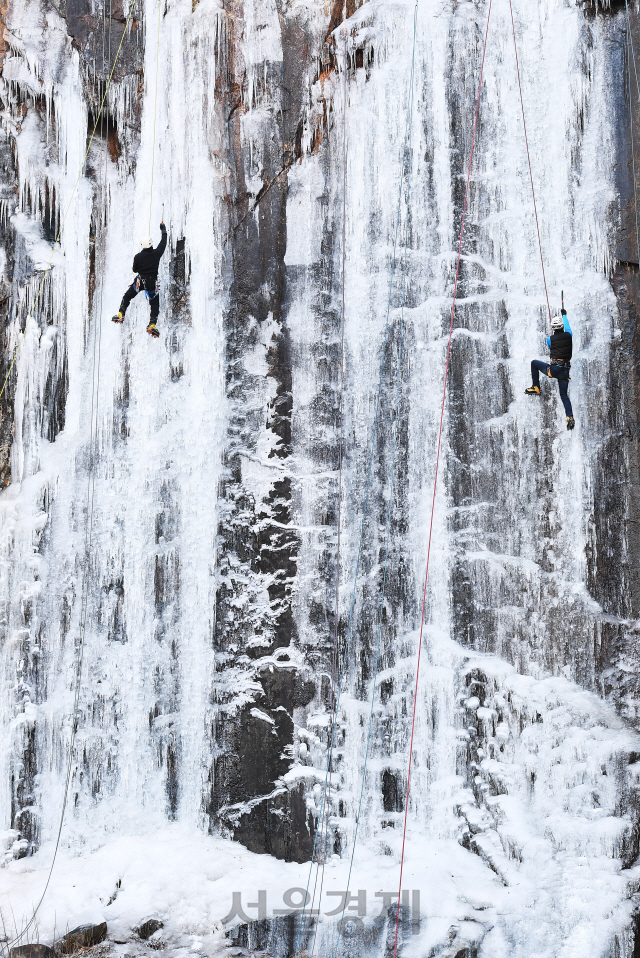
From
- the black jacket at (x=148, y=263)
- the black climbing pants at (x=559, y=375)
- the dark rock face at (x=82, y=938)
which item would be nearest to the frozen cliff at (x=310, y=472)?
the dark rock face at (x=82, y=938)

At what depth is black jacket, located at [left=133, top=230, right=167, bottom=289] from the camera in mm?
8844

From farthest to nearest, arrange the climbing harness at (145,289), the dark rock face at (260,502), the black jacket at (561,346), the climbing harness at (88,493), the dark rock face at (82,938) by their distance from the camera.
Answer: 1. the climbing harness at (145,289)
2. the climbing harness at (88,493)
3. the dark rock face at (260,502)
4. the black jacket at (561,346)
5. the dark rock face at (82,938)

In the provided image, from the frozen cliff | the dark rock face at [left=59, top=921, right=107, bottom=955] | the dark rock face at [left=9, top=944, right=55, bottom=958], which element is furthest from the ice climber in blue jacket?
the dark rock face at [left=9, top=944, right=55, bottom=958]

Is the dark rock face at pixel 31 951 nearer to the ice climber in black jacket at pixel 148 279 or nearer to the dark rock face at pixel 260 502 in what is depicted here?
the dark rock face at pixel 260 502

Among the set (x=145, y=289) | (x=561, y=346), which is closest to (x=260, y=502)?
(x=145, y=289)

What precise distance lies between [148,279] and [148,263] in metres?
0.15

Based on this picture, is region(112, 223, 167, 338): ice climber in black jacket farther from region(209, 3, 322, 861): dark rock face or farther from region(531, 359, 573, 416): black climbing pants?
region(531, 359, 573, 416): black climbing pants

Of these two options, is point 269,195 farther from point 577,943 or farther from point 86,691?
point 577,943

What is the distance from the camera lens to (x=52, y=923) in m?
7.82

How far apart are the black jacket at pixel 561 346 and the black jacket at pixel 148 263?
3630 mm

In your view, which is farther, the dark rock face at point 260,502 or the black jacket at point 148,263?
the black jacket at point 148,263

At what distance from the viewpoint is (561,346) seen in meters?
8.23

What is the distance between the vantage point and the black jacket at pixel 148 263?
8.84m

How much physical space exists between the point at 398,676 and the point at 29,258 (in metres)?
5.46
